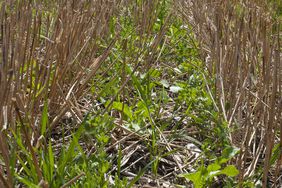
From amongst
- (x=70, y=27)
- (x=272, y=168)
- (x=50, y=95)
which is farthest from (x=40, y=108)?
(x=272, y=168)

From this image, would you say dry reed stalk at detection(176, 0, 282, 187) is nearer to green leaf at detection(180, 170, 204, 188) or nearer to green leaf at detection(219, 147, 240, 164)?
green leaf at detection(219, 147, 240, 164)

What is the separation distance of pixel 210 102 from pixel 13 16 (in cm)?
79

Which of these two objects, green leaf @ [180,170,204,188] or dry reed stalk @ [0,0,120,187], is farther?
dry reed stalk @ [0,0,120,187]

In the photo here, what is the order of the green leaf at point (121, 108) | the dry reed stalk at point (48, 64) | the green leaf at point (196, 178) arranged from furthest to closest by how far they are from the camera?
the green leaf at point (121, 108)
the dry reed stalk at point (48, 64)
the green leaf at point (196, 178)

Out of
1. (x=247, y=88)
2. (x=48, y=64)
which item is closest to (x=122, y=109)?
(x=48, y=64)

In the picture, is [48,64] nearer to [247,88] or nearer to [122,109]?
[122,109]

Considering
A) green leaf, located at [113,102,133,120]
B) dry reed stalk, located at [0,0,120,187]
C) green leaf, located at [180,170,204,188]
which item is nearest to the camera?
green leaf, located at [180,170,204,188]

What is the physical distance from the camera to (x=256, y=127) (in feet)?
5.00

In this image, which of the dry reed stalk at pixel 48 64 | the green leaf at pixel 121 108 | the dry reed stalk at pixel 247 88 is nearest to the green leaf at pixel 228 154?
the dry reed stalk at pixel 247 88

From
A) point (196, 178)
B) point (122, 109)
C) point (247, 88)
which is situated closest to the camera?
point (196, 178)

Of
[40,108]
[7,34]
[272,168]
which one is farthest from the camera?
[40,108]

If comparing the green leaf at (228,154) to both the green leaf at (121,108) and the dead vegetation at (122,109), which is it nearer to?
the dead vegetation at (122,109)

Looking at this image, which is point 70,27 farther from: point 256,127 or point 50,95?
point 256,127

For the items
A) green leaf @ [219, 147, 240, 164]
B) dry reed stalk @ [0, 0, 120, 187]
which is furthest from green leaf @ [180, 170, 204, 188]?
dry reed stalk @ [0, 0, 120, 187]
